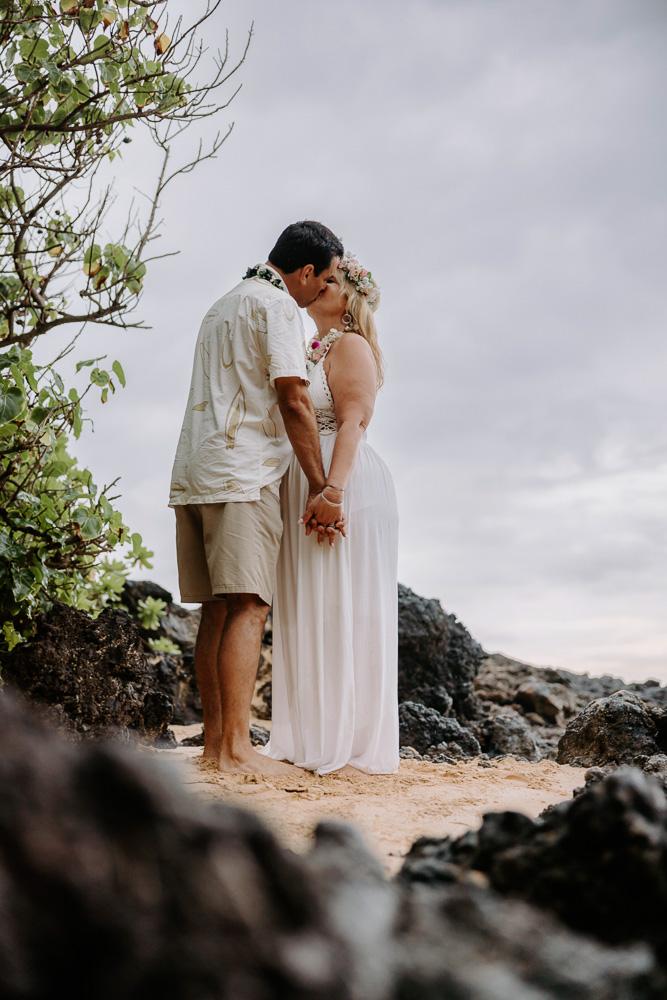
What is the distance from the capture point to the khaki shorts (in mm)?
5051

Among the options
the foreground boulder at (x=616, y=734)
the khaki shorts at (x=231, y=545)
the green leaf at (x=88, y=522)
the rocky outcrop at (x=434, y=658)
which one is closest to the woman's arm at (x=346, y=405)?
the khaki shorts at (x=231, y=545)

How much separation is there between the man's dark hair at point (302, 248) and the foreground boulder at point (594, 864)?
4.48 m

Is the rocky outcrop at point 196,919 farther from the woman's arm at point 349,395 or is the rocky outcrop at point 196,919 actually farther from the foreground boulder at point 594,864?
the woman's arm at point 349,395

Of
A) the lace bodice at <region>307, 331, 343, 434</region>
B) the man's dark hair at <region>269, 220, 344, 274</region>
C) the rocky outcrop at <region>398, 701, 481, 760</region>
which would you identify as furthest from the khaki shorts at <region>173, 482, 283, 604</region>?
the rocky outcrop at <region>398, 701, 481, 760</region>

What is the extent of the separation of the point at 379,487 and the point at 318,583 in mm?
735

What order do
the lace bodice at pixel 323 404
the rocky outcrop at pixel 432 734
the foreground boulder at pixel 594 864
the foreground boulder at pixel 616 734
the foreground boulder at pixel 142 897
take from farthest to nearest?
the rocky outcrop at pixel 432 734, the foreground boulder at pixel 616 734, the lace bodice at pixel 323 404, the foreground boulder at pixel 594 864, the foreground boulder at pixel 142 897

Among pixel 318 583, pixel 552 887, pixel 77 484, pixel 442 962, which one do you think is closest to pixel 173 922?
pixel 442 962

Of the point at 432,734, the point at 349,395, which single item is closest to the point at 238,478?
the point at 349,395

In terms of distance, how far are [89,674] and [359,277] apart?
2933mm

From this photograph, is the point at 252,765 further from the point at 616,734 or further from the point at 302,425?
the point at 616,734

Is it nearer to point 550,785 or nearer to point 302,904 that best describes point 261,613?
point 550,785

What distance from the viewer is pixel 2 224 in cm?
540

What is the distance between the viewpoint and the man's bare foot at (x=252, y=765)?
4.88m

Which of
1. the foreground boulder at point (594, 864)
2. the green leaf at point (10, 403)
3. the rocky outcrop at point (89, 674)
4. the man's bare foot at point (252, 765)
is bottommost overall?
the man's bare foot at point (252, 765)
